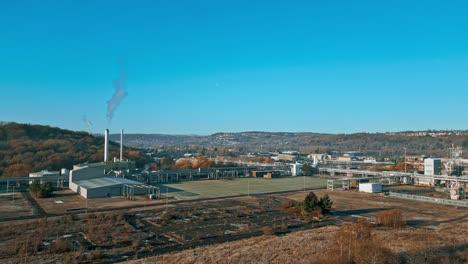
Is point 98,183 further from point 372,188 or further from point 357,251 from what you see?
point 372,188

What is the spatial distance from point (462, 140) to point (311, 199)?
423 feet

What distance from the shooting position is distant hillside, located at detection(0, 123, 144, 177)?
5450 centimetres

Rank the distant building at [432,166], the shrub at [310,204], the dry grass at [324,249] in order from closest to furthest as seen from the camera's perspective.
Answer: the dry grass at [324,249], the shrub at [310,204], the distant building at [432,166]

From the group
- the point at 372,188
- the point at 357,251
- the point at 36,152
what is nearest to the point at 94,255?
the point at 357,251

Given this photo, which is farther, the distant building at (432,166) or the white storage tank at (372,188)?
the distant building at (432,166)

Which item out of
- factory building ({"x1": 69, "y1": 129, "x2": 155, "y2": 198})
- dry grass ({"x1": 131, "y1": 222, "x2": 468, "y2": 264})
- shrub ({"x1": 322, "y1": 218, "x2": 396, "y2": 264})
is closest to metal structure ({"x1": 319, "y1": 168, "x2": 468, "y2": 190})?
dry grass ({"x1": 131, "y1": 222, "x2": 468, "y2": 264})

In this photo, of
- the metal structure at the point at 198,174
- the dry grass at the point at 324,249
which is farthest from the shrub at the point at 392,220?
the metal structure at the point at 198,174

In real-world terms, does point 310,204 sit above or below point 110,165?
below

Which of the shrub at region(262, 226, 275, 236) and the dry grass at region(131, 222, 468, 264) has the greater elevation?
the dry grass at region(131, 222, 468, 264)

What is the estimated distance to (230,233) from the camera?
2044 centimetres

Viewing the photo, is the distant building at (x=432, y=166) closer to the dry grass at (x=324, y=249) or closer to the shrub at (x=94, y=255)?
the dry grass at (x=324, y=249)

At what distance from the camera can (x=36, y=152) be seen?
63031mm

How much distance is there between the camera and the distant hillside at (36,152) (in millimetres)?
54500

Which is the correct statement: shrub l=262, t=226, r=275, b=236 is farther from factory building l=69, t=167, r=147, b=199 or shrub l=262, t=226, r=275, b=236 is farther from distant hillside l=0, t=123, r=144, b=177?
distant hillside l=0, t=123, r=144, b=177
